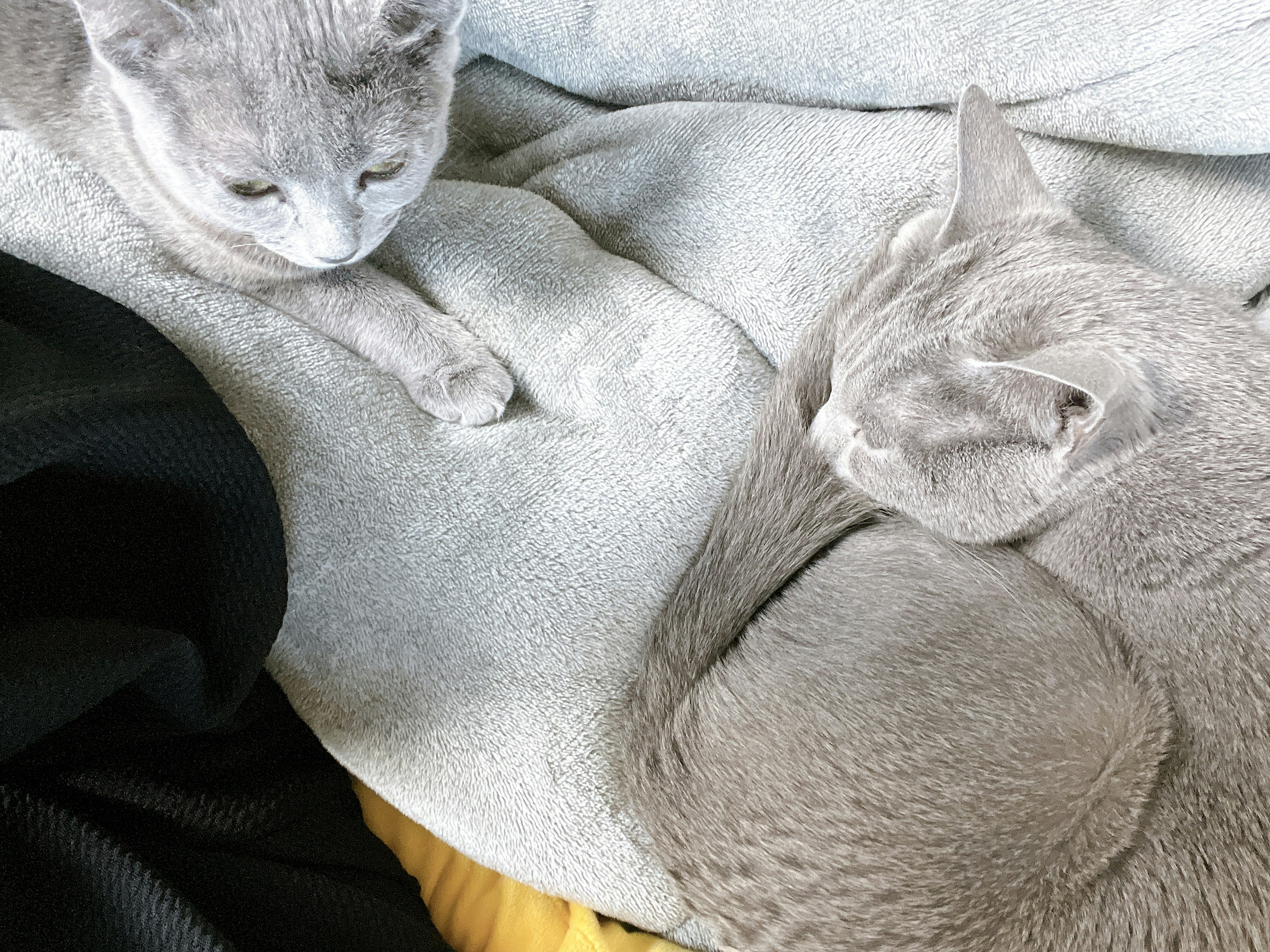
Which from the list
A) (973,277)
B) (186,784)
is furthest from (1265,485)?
(186,784)

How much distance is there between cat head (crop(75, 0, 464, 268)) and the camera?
2.79 ft

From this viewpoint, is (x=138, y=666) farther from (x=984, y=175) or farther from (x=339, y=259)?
(x=984, y=175)

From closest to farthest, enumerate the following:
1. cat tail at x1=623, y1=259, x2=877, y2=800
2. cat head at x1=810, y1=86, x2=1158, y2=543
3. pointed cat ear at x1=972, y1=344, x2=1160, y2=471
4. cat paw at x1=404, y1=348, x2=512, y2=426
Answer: pointed cat ear at x1=972, y1=344, x2=1160, y2=471 < cat head at x1=810, y1=86, x2=1158, y2=543 < cat tail at x1=623, y1=259, x2=877, y2=800 < cat paw at x1=404, y1=348, x2=512, y2=426

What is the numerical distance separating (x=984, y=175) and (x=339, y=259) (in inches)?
28.3

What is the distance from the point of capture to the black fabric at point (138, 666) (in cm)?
75

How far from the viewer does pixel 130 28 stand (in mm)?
805

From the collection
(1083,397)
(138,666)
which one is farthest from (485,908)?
(1083,397)

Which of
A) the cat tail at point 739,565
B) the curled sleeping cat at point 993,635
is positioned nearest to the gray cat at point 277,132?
the cat tail at point 739,565

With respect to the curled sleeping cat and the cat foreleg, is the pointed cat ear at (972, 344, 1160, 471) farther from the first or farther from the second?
the cat foreleg

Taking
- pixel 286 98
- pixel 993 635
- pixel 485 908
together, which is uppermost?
pixel 286 98

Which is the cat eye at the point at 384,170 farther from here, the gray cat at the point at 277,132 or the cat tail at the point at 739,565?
the cat tail at the point at 739,565

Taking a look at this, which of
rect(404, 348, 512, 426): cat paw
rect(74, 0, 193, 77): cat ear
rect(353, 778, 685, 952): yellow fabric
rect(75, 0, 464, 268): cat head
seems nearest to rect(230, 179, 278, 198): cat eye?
rect(75, 0, 464, 268): cat head

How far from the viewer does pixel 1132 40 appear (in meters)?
1.03

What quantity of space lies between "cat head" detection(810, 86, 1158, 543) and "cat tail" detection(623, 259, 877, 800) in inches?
1.4
